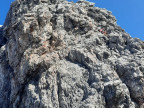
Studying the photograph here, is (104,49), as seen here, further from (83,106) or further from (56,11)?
(56,11)

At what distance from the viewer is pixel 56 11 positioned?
2392cm

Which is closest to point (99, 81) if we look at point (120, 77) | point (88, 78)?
point (88, 78)

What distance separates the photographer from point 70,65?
686 inches

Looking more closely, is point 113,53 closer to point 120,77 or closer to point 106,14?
point 120,77

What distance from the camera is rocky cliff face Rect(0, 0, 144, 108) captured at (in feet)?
48.7

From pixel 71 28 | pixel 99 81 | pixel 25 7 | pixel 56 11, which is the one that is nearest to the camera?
pixel 99 81

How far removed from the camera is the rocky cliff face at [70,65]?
584 inches

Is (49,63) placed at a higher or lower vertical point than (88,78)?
higher

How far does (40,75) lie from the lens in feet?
55.5

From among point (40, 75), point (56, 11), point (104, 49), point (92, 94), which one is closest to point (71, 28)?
point (56, 11)

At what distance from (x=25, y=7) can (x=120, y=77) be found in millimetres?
19982

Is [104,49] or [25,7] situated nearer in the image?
[104,49]

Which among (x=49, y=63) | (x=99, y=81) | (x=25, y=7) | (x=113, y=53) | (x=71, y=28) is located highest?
(x=25, y=7)

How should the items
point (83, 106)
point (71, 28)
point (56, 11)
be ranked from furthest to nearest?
1. point (56, 11)
2. point (71, 28)
3. point (83, 106)
